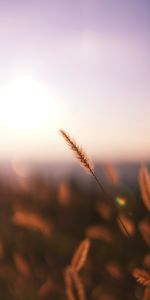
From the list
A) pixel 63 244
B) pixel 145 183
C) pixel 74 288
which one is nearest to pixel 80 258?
pixel 74 288

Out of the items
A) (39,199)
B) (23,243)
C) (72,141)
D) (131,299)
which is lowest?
(131,299)

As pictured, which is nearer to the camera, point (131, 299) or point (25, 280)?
point (131, 299)

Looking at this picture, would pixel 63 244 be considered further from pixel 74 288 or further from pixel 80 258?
pixel 74 288

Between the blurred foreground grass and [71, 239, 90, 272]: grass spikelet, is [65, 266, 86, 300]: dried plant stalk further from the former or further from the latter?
the blurred foreground grass

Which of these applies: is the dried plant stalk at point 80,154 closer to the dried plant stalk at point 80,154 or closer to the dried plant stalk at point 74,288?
the dried plant stalk at point 80,154

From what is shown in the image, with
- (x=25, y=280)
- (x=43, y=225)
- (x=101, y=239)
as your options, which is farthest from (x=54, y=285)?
(x=101, y=239)

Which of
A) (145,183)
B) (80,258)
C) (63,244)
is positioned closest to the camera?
(80,258)

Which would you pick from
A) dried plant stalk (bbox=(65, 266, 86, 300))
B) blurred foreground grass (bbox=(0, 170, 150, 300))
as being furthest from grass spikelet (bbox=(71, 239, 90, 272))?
blurred foreground grass (bbox=(0, 170, 150, 300))

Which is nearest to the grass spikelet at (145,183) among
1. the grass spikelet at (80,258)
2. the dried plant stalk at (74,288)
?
the grass spikelet at (80,258)

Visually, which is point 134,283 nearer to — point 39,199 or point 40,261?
point 40,261
